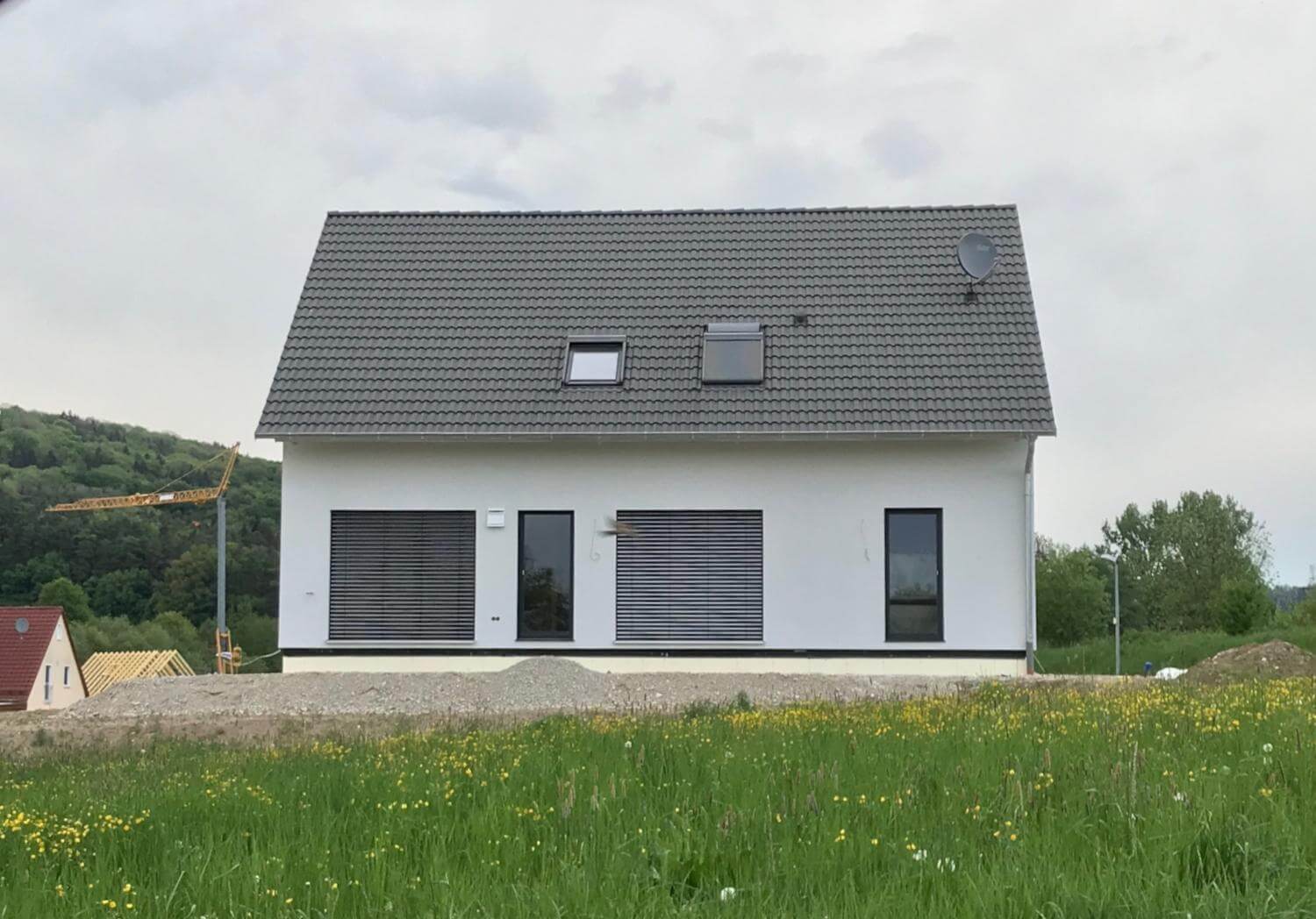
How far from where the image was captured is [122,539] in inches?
2382

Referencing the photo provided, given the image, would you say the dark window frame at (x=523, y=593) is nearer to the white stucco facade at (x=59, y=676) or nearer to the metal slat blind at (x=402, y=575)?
the metal slat blind at (x=402, y=575)

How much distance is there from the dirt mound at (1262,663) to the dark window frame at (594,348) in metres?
8.76

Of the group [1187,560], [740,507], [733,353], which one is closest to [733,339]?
[733,353]

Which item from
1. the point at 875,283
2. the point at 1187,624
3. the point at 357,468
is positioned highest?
the point at 875,283

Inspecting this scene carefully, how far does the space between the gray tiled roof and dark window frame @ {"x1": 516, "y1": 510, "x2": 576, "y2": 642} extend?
1277 mm

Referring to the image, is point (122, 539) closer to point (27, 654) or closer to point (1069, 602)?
point (27, 654)

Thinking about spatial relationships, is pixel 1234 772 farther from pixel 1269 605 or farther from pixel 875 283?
pixel 1269 605

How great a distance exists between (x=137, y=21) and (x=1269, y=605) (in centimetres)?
4744

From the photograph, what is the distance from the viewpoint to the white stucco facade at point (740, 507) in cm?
1775

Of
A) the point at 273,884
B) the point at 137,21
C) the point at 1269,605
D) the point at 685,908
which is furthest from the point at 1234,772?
the point at 1269,605

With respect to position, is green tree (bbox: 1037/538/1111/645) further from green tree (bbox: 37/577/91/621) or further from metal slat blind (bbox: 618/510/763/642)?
metal slat blind (bbox: 618/510/763/642)

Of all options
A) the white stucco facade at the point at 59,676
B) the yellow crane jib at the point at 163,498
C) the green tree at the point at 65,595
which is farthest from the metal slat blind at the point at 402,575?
the green tree at the point at 65,595

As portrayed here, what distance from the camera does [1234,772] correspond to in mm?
5488

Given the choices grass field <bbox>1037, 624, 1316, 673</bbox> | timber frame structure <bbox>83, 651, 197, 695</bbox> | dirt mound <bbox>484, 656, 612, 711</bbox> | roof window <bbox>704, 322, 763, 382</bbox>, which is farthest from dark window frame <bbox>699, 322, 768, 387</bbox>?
timber frame structure <bbox>83, 651, 197, 695</bbox>
